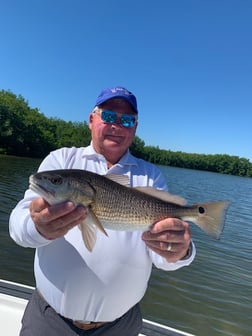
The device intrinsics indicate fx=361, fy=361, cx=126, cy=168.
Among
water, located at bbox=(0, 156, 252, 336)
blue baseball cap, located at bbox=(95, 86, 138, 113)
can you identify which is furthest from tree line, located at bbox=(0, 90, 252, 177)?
blue baseball cap, located at bbox=(95, 86, 138, 113)

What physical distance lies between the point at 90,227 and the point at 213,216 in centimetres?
85

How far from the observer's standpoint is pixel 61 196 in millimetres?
2184

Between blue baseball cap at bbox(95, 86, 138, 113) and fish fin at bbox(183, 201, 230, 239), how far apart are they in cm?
Result: 108

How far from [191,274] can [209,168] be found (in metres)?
156

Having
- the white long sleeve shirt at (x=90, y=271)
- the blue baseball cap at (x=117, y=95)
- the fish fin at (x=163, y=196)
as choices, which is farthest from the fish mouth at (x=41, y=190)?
the blue baseball cap at (x=117, y=95)

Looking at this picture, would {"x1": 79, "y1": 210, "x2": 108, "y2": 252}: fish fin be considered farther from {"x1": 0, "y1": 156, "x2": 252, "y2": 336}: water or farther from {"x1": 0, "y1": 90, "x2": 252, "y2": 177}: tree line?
{"x1": 0, "y1": 90, "x2": 252, "y2": 177}: tree line

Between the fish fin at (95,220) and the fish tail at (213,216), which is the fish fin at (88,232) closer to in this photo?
the fish fin at (95,220)

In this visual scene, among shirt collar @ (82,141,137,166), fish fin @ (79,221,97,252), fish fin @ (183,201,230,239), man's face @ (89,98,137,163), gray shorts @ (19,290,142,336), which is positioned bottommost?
gray shorts @ (19,290,142,336)

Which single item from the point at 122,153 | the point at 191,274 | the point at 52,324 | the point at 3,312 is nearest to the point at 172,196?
the point at 122,153

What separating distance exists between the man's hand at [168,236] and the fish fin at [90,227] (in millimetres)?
336

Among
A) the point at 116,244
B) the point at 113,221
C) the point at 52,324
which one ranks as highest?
the point at 113,221

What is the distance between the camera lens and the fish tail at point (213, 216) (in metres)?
2.47

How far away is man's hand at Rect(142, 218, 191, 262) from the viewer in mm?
2359

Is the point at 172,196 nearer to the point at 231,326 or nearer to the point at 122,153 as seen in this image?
the point at 122,153
